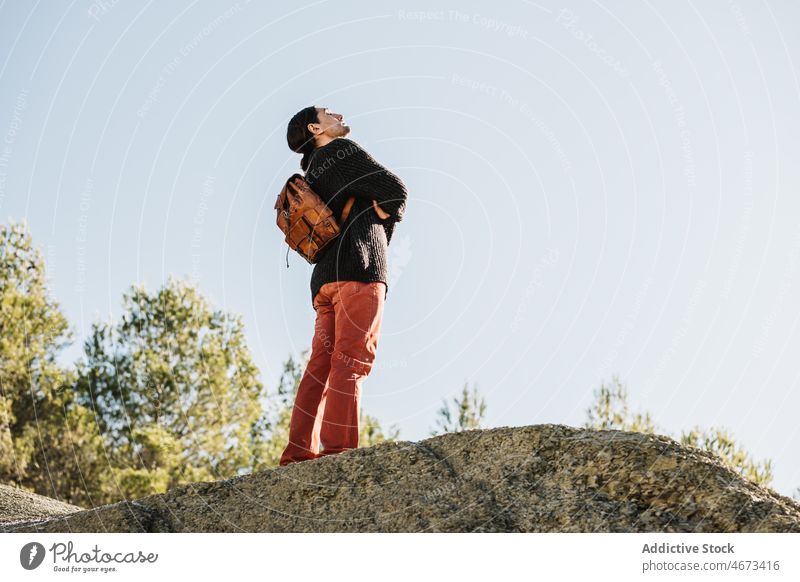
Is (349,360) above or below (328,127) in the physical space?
below

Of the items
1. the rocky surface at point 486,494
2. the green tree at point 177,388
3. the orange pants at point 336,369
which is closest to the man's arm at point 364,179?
the orange pants at point 336,369

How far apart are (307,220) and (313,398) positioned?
1393mm

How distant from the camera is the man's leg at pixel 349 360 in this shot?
6129mm

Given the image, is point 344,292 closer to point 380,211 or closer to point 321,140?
point 380,211

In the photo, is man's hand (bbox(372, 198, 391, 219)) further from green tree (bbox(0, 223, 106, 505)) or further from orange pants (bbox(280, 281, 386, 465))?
green tree (bbox(0, 223, 106, 505))

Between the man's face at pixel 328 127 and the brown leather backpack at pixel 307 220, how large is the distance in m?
0.44

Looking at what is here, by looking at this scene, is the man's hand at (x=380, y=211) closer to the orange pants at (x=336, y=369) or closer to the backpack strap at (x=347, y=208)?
the backpack strap at (x=347, y=208)

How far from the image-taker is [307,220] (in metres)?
6.54

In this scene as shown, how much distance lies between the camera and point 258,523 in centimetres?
550

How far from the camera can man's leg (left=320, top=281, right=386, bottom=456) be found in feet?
20.1

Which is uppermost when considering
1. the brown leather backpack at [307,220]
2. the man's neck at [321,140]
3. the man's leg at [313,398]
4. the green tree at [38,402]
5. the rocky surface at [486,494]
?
the green tree at [38,402]

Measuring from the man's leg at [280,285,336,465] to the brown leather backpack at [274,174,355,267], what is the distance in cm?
35

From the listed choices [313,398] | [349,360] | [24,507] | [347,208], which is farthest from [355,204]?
[24,507]

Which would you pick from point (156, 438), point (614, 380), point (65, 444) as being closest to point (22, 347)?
point (65, 444)
